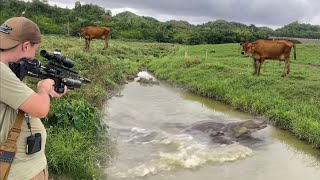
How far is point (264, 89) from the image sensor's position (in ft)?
47.9

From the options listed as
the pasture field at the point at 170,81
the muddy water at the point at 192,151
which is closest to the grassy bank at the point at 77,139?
the pasture field at the point at 170,81

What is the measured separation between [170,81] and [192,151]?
426 inches

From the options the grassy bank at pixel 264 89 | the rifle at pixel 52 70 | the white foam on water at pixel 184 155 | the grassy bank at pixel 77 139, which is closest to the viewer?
the rifle at pixel 52 70

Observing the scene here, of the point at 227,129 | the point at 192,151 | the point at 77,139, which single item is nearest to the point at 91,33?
the point at 227,129

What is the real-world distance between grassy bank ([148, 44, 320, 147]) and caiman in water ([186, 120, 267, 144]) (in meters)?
1.26

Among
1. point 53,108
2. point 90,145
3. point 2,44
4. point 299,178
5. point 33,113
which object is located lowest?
point 299,178

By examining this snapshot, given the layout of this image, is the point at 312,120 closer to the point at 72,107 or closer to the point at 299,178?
the point at 299,178

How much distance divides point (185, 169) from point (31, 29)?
560 cm

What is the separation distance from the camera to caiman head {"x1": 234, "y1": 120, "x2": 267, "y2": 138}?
1033 centimetres

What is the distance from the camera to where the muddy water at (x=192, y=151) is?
795 cm

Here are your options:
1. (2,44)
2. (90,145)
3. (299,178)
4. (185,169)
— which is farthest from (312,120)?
(2,44)

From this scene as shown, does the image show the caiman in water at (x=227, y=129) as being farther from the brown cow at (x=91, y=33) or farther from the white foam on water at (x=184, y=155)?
the brown cow at (x=91, y=33)

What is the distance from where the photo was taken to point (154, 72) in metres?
23.0

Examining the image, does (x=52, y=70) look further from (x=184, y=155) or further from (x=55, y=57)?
(x=184, y=155)
